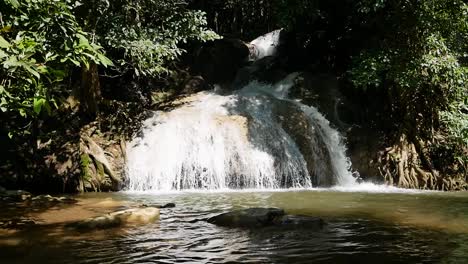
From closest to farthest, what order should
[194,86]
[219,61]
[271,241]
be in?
1. [271,241]
2. [194,86]
3. [219,61]

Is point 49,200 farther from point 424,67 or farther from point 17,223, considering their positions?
point 424,67

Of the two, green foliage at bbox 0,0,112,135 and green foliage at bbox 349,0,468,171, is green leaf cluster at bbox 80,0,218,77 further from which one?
green foliage at bbox 0,0,112,135

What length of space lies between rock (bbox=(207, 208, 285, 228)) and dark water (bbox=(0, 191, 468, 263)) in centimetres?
25

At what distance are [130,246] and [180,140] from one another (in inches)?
327

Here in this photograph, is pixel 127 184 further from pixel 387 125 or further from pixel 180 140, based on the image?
pixel 387 125

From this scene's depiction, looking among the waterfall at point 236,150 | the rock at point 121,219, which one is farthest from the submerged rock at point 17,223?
the waterfall at point 236,150

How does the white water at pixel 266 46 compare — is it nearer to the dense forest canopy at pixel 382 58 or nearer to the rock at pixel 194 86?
the rock at pixel 194 86

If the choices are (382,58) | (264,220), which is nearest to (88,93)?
(382,58)

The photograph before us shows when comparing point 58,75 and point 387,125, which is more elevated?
point 387,125

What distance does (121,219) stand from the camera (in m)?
7.59

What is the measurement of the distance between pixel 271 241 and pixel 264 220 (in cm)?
104

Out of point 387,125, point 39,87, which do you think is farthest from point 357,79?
point 39,87

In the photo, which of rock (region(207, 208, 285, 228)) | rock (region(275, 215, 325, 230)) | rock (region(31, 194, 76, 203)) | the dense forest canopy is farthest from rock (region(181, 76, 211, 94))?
rock (region(275, 215, 325, 230))

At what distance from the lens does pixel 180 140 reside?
14.4 metres
